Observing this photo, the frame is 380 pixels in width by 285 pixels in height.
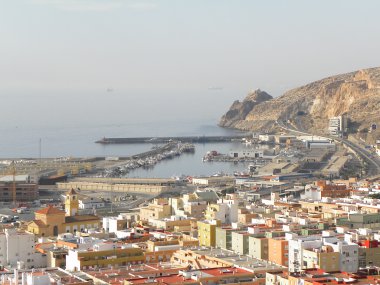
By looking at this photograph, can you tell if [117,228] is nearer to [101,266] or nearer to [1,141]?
[101,266]

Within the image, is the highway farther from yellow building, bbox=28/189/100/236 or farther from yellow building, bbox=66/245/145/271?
yellow building, bbox=66/245/145/271

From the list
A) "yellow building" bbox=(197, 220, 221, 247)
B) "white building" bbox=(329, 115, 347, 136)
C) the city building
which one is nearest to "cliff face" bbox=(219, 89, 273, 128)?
"white building" bbox=(329, 115, 347, 136)

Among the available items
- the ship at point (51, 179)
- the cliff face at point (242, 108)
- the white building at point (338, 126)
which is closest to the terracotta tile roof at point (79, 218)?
the ship at point (51, 179)

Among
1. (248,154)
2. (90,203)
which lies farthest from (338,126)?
(90,203)

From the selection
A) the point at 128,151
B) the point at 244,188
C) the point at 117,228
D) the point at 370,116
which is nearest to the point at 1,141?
the point at 128,151

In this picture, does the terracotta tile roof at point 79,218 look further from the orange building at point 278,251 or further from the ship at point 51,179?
the ship at point 51,179

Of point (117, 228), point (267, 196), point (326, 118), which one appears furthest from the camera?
point (326, 118)

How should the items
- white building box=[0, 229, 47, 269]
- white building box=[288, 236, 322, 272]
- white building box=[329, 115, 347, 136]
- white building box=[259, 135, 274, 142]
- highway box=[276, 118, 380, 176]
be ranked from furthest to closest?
white building box=[259, 135, 274, 142] → white building box=[329, 115, 347, 136] → highway box=[276, 118, 380, 176] → white building box=[0, 229, 47, 269] → white building box=[288, 236, 322, 272]
